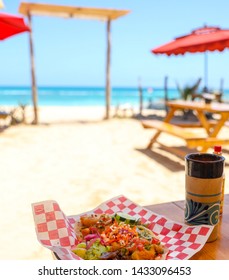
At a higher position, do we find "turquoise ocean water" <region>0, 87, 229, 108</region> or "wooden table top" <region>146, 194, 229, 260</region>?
"wooden table top" <region>146, 194, 229, 260</region>

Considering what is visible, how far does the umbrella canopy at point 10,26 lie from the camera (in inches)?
142

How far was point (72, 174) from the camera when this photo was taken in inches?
177

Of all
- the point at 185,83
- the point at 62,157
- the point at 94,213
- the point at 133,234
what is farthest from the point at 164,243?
the point at 185,83

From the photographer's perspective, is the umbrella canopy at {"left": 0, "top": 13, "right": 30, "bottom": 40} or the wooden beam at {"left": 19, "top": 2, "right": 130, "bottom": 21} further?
the wooden beam at {"left": 19, "top": 2, "right": 130, "bottom": 21}

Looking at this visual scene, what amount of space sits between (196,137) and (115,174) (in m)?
1.19

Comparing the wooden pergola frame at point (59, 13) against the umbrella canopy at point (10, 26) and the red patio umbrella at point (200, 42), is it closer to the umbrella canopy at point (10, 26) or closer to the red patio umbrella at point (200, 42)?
the red patio umbrella at point (200, 42)

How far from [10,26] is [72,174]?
6.32 feet

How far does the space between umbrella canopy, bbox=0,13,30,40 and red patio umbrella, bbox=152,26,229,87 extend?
279 centimetres

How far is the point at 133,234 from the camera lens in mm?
1219

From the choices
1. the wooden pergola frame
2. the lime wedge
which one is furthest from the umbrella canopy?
the wooden pergola frame

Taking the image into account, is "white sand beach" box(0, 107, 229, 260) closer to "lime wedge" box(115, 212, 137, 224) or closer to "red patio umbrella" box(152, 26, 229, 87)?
"lime wedge" box(115, 212, 137, 224)

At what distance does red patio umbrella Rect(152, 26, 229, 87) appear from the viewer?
5088 millimetres

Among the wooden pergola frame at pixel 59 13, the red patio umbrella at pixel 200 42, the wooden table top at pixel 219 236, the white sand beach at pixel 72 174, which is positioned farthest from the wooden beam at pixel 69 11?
the wooden table top at pixel 219 236

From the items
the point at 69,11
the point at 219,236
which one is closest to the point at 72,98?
the point at 69,11
